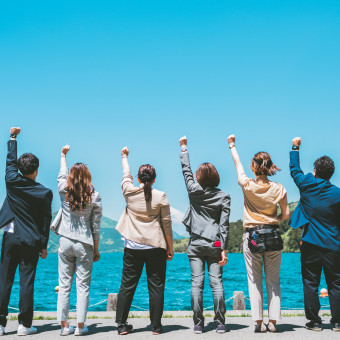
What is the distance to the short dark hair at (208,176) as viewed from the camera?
20.2ft

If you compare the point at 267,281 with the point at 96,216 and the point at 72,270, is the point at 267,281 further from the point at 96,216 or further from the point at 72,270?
the point at 72,270

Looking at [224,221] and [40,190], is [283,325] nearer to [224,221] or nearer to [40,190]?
[224,221]

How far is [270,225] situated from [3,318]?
162 inches

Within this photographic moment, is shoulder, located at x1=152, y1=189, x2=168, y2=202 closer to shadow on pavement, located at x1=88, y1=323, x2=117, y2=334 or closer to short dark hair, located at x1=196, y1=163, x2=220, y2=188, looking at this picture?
short dark hair, located at x1=196, y1=163, x2=220, y2=188

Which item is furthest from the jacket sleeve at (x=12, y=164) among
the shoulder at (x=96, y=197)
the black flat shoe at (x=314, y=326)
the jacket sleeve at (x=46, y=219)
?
the black flat shoe at (x=314, y=326)

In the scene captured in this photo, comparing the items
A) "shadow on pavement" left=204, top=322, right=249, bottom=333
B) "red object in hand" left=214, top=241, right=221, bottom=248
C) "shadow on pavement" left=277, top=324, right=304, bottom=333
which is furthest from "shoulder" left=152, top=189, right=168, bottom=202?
"shadow on pavement" left=277, top=324, right=304, bottom=333

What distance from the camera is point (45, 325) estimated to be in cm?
661

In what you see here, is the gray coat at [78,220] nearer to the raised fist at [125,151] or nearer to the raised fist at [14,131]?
the raised fist at [125,151]

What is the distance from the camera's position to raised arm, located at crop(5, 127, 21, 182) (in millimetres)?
6070

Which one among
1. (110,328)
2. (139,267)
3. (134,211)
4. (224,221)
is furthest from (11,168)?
(224,221)

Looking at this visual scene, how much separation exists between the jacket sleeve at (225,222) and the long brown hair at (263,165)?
619 millimetres

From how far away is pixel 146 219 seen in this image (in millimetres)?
6020

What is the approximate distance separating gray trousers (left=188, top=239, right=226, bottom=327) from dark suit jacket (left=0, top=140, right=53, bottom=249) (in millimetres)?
2237

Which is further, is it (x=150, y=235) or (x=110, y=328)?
(x=110, y=328)
